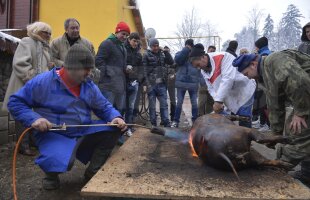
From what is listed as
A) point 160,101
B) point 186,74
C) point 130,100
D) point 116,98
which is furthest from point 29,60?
point 186,74

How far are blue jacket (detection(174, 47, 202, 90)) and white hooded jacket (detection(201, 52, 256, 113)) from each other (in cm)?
207

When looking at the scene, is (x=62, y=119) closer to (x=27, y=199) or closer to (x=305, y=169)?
(x=27, y=199)

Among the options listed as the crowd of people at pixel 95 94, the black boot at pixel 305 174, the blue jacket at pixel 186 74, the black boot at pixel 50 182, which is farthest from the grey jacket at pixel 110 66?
the black boot at pixel 305 174

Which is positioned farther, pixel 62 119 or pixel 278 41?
pixel 278 41

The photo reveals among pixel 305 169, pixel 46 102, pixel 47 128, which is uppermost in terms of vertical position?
pixel 46 102

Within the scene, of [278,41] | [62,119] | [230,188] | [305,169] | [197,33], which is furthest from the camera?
[278,41]

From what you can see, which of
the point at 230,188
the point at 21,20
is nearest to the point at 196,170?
the point at 230,188

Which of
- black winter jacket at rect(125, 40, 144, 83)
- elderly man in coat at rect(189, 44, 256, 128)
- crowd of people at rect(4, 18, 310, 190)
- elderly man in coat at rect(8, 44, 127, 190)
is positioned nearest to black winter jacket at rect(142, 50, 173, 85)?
black winter jacket at rect(125, 40, 144, 83)

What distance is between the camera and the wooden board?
8.35ft

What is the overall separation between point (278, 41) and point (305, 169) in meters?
60.4

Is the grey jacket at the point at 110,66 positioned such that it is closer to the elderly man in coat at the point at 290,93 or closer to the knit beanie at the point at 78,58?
the knit beanie at the point at 78,58

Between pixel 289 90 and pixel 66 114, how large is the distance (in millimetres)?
2402

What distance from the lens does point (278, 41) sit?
59.5 metres

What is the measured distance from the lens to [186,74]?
7.68m
